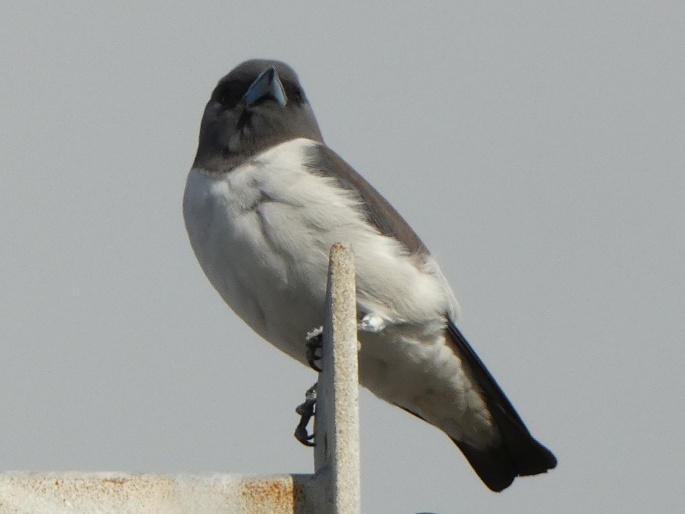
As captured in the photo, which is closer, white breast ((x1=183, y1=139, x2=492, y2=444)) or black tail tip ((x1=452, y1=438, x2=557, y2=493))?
white breast ((x1=183, y1=139, x2=492, y2=444))

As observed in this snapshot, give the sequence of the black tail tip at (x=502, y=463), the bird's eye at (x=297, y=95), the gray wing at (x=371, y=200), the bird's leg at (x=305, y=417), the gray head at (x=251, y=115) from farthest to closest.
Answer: the bird's eye at (x=297, y=95) < the black tail tip at (x=502, y=463) < the gray head at (x=251, y=115) < the gray wing at (x=371, y=200) < the bird's leg at (x=305, y=417)

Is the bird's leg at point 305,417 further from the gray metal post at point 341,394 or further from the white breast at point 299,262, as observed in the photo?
the gray metal post at point 341,394

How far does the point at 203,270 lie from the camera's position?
18.4ft

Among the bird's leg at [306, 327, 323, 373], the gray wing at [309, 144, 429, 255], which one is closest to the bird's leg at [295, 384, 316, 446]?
the bird's leg at [306, 327, 323, 373]

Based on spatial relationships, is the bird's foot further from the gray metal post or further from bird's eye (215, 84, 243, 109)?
the gray metal post

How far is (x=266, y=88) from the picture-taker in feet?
19.9

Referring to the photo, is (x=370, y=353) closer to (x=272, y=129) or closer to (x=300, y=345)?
(x=300, y=345)

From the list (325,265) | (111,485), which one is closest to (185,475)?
(111,485)

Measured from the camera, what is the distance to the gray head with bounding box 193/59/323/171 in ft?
19.2

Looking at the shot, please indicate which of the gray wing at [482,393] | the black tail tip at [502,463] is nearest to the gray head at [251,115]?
the gray wing at [482,393]

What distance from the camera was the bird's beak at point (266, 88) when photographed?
6.05 meters

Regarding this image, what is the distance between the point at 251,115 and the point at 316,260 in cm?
117

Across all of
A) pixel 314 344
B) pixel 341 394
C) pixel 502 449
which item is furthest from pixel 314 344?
pixel 341 394

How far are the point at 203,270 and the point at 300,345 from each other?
1.81ft
